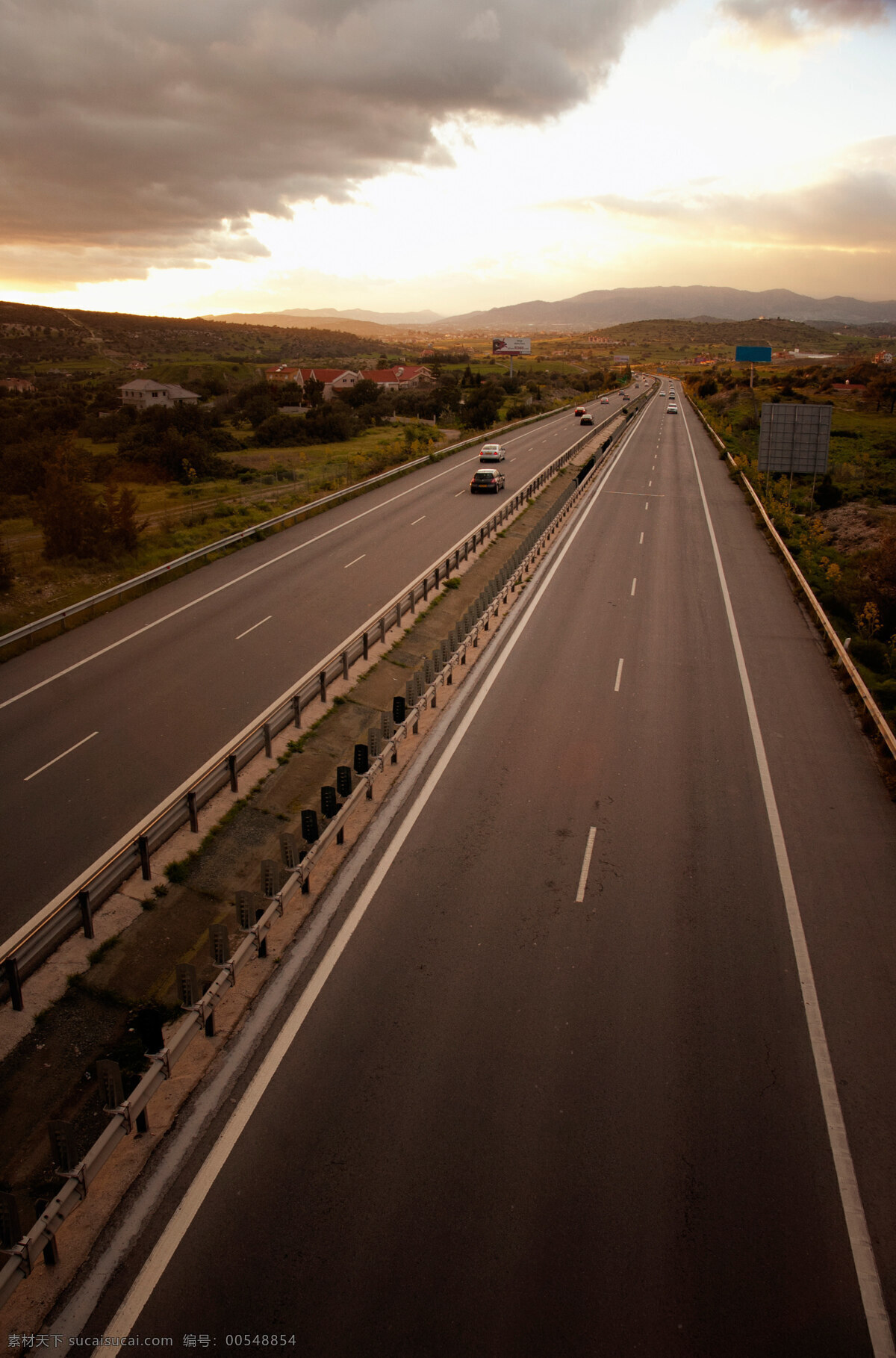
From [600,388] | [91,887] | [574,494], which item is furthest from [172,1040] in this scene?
[600,388]

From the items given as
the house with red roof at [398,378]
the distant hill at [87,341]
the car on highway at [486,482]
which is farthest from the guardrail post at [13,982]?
the distant hill at [87,341]

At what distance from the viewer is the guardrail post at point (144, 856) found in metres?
9.97

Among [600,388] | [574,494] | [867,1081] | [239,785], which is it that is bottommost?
[867,1081]

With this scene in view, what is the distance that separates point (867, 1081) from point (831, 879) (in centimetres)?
356

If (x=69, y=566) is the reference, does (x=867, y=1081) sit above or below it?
below

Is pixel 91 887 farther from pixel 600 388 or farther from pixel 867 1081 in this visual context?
pixel 600 388

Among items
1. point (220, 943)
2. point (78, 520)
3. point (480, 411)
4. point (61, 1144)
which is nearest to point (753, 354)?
point (480, 411)

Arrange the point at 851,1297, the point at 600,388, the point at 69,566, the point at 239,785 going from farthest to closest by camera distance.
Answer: the point at 600,388
the point at 69,566
the point at 239,785
the point at 851,1297

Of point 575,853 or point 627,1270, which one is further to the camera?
point 575,853

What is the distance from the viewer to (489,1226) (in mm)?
5980

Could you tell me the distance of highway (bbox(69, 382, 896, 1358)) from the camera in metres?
5.48

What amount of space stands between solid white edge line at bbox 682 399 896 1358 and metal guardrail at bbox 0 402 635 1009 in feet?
26.1

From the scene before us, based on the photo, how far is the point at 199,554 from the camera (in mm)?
27578

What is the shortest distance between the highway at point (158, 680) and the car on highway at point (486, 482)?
25.9ft
